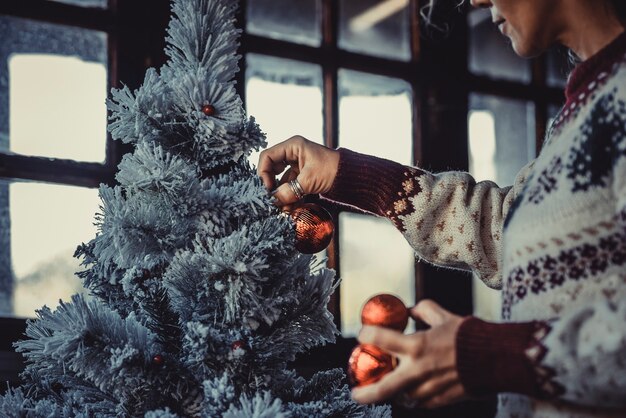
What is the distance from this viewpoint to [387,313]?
2.67ft

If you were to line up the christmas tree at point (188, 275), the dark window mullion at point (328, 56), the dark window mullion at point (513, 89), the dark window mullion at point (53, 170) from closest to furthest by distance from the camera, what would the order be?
the christmas tree at point (188, 275) < the dark window mullion at point (53, 170) < the dark window mullion at point (328, 56) < the dark window mullion at point (513, 89)

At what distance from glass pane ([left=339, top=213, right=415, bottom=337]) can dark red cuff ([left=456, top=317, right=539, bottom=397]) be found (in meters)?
1.05

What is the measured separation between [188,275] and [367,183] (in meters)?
0.35

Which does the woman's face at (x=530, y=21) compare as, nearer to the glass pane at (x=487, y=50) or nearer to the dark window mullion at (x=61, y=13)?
the dark window mullion at (x=61, y=13)

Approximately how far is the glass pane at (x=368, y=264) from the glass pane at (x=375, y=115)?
0.63 feet

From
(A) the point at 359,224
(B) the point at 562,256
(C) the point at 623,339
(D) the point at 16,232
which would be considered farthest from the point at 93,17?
(C) the point at 623,339

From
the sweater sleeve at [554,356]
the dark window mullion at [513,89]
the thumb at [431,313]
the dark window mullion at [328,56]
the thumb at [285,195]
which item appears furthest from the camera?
the dark window mullion at [513,89]

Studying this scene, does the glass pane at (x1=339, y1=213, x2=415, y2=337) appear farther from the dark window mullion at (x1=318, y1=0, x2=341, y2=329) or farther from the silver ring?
the silver ring

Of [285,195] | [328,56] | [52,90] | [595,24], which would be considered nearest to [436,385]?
[285,195]

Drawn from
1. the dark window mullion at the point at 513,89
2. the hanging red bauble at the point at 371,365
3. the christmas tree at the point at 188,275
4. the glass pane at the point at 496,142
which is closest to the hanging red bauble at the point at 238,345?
the christmas tree at the point at 188,275

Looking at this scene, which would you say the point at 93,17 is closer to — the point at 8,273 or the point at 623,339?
the point at 8,273

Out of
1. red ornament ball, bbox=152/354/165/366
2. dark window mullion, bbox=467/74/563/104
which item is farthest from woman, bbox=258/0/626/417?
dark window mullion, bbox=467/74/563/104

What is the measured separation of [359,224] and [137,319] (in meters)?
0.92

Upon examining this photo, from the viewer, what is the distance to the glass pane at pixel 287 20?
167cm
